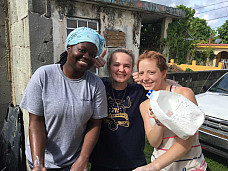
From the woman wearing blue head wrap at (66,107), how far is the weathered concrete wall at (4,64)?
2.79 meters

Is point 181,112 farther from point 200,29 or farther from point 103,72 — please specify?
point 200,29

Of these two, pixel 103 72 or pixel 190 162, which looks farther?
pixel 103 72

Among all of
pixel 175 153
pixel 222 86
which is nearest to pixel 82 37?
pixel 175 153

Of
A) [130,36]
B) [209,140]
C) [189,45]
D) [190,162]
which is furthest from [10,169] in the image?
[189,45]

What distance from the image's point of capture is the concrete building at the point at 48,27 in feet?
7.93

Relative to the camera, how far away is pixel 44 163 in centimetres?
146

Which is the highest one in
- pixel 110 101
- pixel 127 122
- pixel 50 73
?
pixel 50 73

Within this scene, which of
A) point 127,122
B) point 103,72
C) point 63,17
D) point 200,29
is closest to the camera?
point 127,122

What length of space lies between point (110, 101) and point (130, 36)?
5041mm

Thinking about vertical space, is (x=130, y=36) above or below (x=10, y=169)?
above

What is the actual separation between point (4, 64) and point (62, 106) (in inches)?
120

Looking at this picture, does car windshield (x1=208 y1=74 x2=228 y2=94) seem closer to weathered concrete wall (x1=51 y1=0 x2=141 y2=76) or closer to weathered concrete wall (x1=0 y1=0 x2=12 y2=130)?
weathered concrete wall (x1=51 y1=0 x2=141 y2=76)

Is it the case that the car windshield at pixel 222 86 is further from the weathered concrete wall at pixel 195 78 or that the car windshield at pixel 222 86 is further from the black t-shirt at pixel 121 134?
the black t-shirt at pixel 121 134

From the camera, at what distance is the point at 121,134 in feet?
5.57
